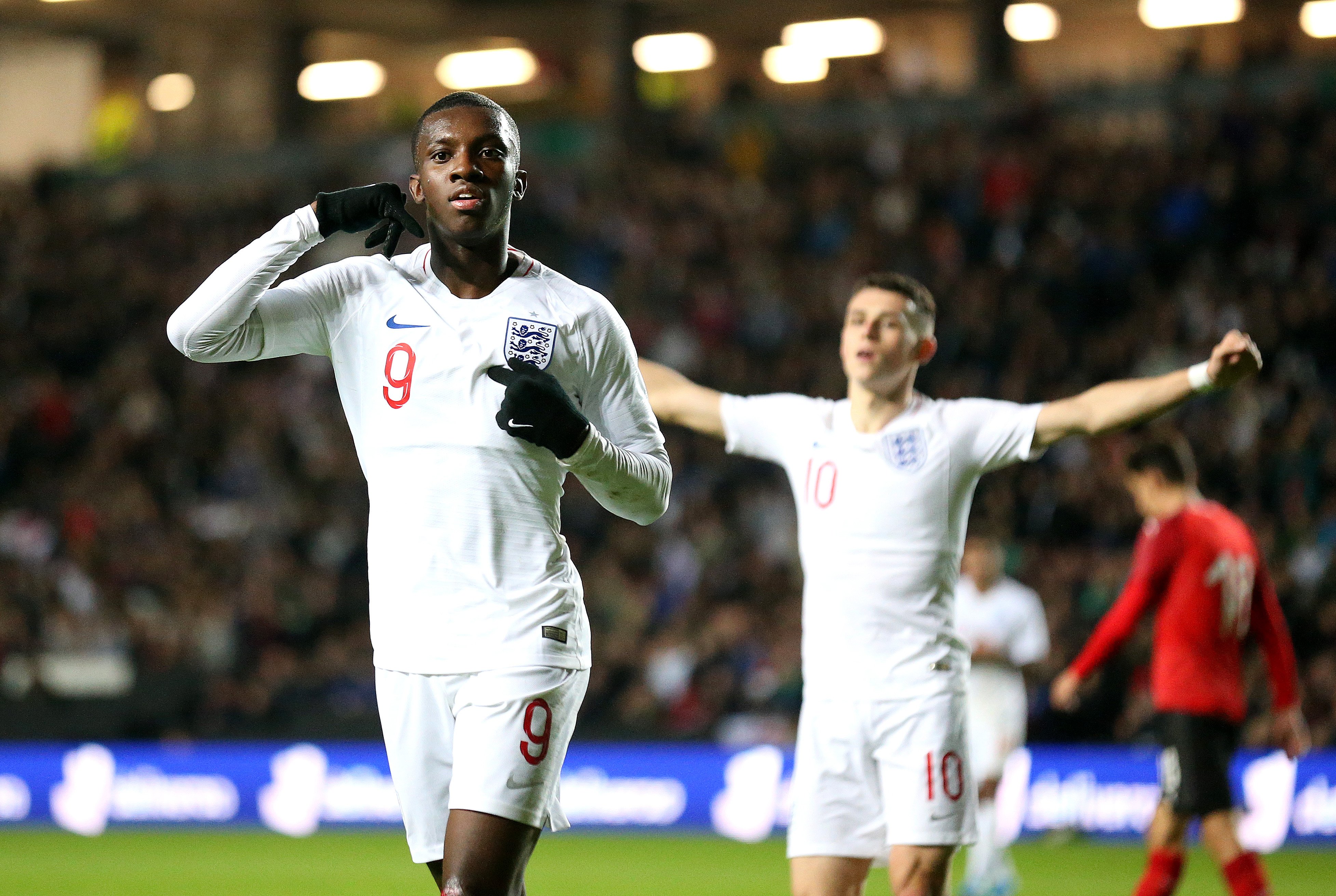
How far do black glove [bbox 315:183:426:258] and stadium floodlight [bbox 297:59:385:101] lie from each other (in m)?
22.3

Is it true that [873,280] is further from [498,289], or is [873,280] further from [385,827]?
[385,827]

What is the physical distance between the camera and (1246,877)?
7184 mm

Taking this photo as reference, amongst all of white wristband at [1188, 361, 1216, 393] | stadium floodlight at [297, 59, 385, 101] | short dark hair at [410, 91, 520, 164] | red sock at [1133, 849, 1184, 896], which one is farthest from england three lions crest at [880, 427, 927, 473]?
stadium floodlight at [297, 59, 385, 101]

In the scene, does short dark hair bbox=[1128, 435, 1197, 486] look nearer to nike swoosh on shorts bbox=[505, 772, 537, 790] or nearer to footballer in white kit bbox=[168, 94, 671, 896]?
footballer in white kit bbox=[168, 94, 671, 896]

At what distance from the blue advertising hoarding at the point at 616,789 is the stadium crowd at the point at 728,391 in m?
0.55

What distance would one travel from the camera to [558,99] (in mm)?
25406

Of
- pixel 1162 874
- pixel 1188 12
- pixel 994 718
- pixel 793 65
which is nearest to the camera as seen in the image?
pixel 1162 874

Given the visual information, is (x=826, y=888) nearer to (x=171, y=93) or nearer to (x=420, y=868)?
(x=420, y=868)

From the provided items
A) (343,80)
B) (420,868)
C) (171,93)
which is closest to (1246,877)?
(420,868)

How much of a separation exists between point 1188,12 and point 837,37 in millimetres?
4615

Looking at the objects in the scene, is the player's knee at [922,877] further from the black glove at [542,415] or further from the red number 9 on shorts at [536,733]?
the black glove at [542,415]

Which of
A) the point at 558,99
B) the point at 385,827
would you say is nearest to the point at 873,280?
the point at 385,827

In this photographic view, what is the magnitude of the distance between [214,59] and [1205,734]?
20.6m

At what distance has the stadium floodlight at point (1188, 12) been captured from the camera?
2159cm
